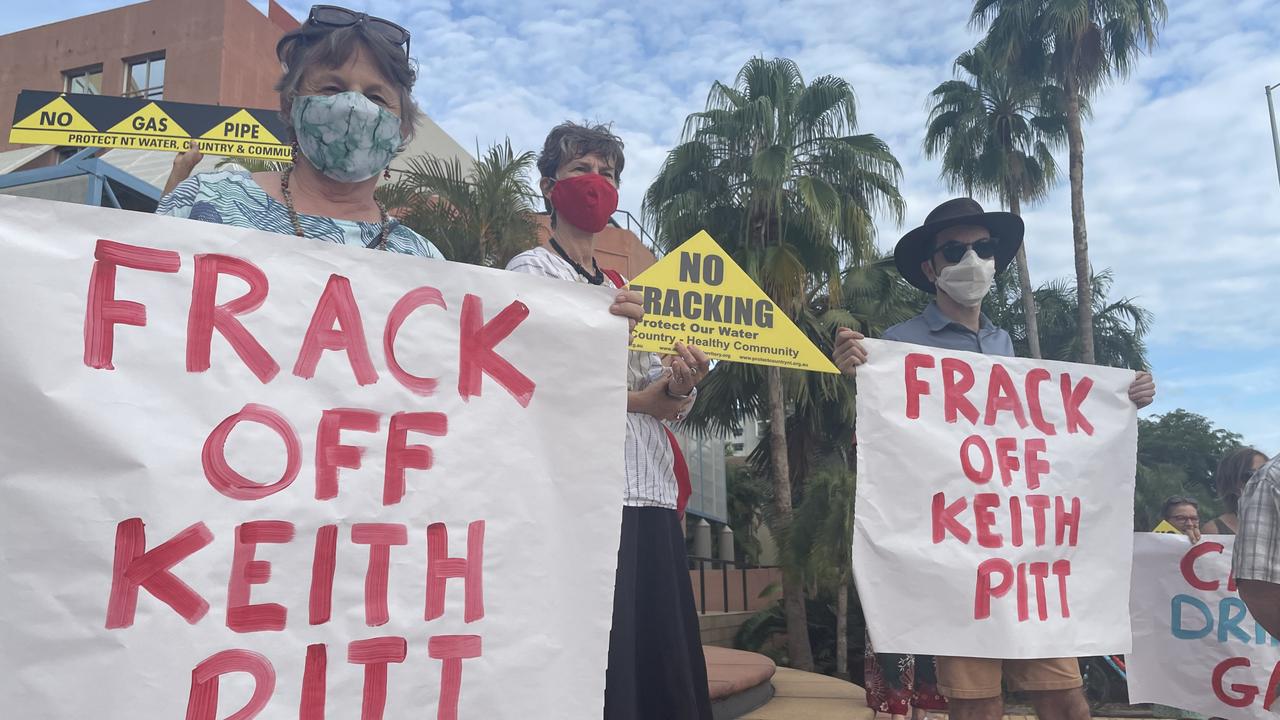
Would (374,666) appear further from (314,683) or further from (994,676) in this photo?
(994,676)

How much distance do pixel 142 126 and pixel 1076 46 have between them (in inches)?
656

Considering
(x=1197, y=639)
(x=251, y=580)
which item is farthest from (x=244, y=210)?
(x=1197, y=639)

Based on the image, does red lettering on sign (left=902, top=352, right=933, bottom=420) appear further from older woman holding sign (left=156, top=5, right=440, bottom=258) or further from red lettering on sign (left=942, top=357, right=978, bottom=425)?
older woman holding sign (left=156, top=5, right=440, bottom=258)

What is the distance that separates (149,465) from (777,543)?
13.0 metres

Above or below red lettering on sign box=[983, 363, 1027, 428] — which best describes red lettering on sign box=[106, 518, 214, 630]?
below

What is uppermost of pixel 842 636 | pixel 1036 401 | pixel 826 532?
pixel 1036 401

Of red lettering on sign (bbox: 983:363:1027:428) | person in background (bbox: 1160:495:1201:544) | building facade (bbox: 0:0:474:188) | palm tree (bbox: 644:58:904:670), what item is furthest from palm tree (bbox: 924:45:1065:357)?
red lettering on sign (bbox: 983:363:1027:428)

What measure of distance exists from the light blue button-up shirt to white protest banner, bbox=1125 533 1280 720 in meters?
1.14

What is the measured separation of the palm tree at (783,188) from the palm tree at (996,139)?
20.5 feet

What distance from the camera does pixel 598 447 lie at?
215cm

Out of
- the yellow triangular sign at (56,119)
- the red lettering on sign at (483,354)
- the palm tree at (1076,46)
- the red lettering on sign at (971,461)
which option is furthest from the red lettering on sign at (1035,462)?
the palm tree at (1076,46)

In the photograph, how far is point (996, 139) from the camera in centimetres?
2023

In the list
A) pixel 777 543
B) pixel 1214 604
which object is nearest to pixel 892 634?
pixel 1214 604

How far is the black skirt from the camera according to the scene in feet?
7.52
